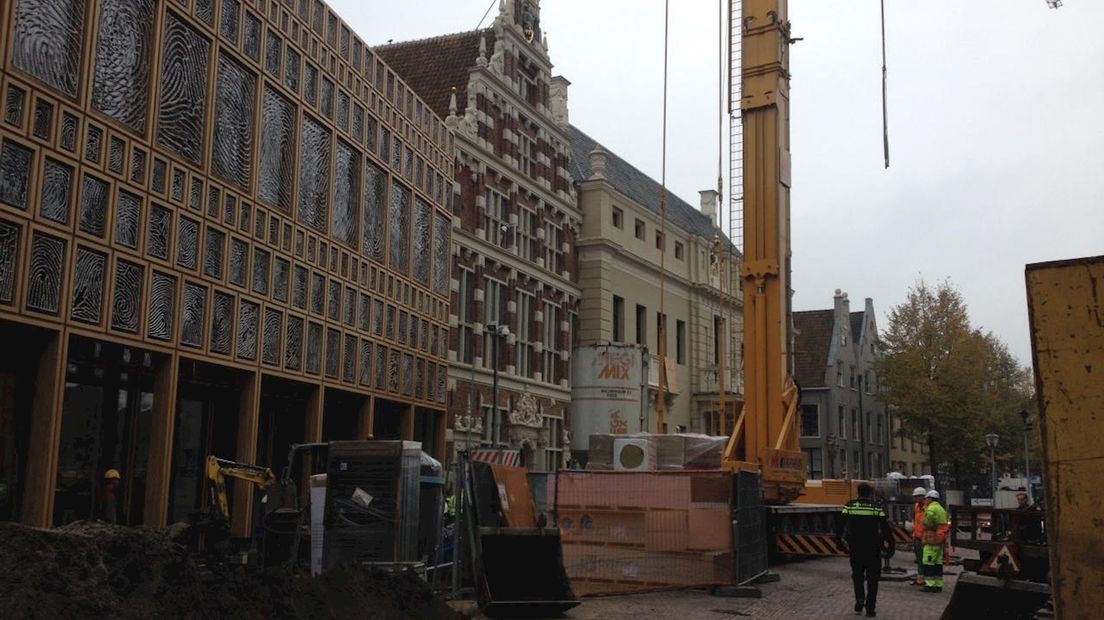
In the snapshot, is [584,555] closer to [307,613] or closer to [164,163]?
[307,613]

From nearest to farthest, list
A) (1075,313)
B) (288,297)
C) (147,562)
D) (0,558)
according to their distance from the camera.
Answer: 1. (1075,313)
2. (0,558)
3. (147,562)
4. (288,297)

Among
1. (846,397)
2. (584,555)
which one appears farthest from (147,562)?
(846,397)

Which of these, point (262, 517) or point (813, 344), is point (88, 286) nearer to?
point (262, 517)

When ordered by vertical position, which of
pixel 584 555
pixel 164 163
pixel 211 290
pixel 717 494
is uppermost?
pixel 164 163

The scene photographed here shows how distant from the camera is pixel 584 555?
51.2 feet

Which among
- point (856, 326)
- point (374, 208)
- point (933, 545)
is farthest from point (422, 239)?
point (856, 326)

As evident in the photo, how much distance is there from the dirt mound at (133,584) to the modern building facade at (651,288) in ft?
86.4

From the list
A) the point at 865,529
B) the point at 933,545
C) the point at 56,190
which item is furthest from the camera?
the point at 933,545

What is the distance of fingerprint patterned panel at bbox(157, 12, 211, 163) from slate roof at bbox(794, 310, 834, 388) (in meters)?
46.8

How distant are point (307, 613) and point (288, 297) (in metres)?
13.2

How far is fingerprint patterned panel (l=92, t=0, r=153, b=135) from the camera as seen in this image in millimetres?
16391

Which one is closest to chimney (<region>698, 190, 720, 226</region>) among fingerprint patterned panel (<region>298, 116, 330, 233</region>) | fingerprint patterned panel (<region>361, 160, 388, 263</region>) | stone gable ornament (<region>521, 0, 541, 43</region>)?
stone gable ornament (<region>521, 0, 541, 43</region>)

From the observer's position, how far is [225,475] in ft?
60.7

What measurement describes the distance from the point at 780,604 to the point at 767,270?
765 centimetres
